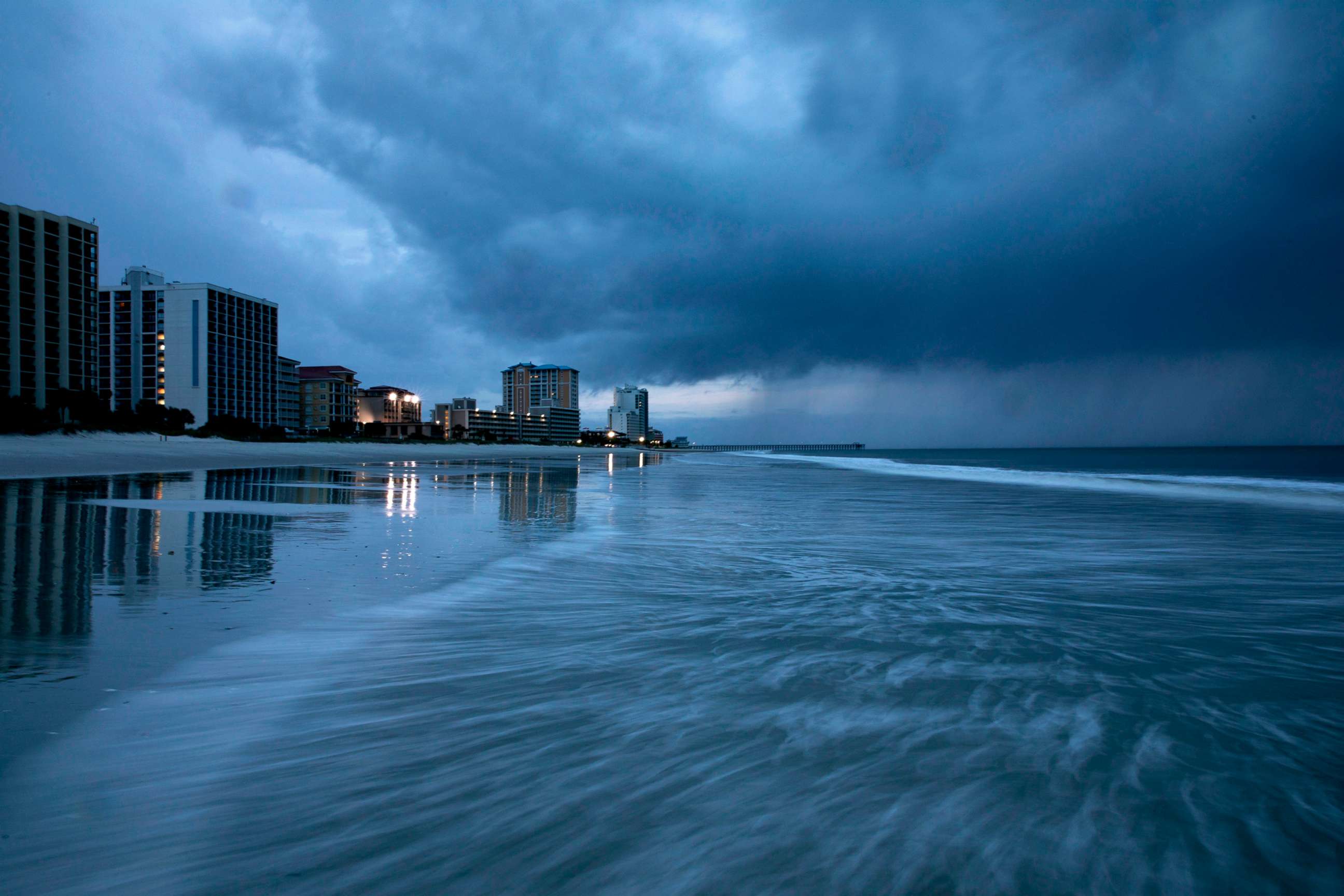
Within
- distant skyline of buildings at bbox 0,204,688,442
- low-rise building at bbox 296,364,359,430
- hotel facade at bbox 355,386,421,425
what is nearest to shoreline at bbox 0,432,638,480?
distant skyline of buildings at bbox 0,204,688,442

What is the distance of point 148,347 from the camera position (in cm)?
11188

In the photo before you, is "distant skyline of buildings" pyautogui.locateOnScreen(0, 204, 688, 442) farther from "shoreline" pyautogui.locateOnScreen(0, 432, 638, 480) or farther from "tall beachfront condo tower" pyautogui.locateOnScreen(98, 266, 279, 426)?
"shoreline" pyautogui.locateOnScreen(0, 432, 638, 480)

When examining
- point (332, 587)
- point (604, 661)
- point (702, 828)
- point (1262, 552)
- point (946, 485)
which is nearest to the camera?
point (702, 828)

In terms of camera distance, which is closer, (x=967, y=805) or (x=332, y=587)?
(x=967, y=805)

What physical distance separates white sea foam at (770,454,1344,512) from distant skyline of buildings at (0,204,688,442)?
246 ft

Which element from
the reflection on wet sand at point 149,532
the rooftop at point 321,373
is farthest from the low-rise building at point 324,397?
the reflection on wet sand at point 149,532

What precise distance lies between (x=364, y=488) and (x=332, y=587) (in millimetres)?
15566

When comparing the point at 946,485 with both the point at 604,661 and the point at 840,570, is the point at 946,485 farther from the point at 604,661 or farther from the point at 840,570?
the point at 604,661

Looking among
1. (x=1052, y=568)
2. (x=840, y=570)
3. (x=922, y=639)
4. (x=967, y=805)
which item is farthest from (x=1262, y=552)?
(x=967, y=805)

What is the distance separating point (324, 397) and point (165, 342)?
33.0m

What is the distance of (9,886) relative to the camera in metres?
2.20

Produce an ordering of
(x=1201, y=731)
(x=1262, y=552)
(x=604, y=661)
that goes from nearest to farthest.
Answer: (x=1201, y=731)
(x=604, y=661)
(x=1262, y=552)

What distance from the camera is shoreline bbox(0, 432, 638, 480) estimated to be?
2662 centimetres

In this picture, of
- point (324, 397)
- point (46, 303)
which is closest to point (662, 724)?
point (46, 303)
